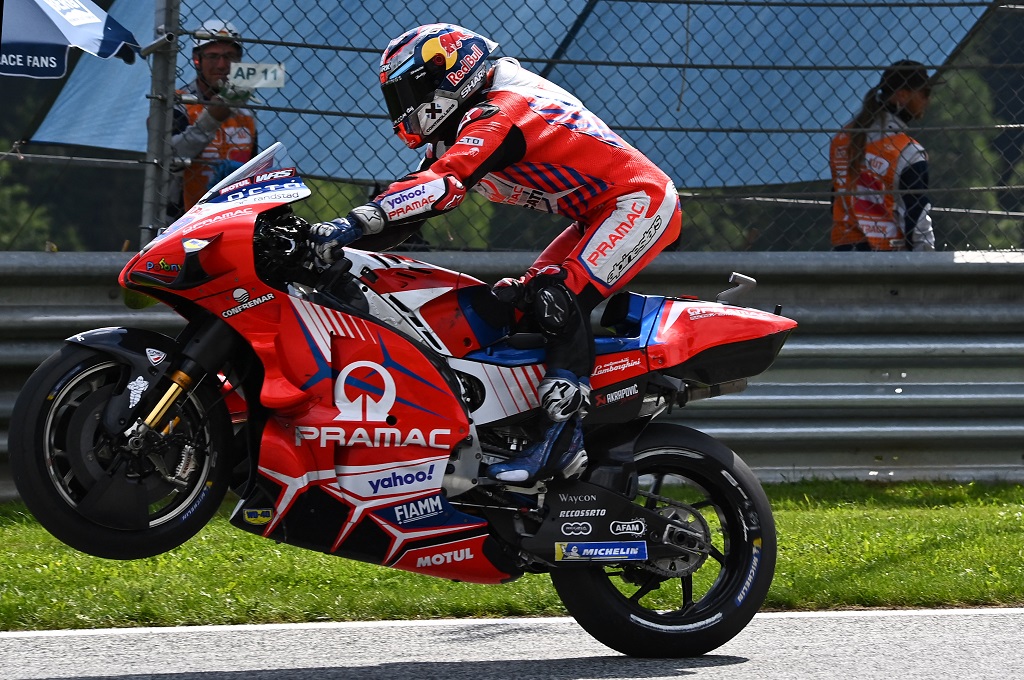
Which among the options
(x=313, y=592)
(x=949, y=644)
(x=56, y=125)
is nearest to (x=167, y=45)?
(x=56, y=125)

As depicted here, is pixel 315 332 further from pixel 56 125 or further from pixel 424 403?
pixel 56 125

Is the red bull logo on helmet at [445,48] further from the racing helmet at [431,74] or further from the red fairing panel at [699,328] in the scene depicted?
the red fairing panel at [699,328]

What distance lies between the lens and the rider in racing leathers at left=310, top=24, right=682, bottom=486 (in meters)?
4.20

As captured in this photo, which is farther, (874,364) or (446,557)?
(874,364)

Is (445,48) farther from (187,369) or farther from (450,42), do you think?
(187,369)

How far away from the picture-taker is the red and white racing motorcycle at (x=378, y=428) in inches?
153

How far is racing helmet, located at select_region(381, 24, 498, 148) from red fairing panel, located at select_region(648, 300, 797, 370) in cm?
98

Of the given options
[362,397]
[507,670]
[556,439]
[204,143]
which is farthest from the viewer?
[204,143]

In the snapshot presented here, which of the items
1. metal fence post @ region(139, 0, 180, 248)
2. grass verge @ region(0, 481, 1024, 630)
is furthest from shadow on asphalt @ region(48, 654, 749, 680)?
metal fence post @ region(139, 0, 180, 248)

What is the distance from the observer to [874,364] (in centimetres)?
708

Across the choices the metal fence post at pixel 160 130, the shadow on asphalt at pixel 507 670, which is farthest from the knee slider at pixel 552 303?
the metal fence post at pixel 160 130

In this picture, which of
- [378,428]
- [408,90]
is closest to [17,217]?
[408,90]

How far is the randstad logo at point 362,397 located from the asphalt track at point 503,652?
0.78 m

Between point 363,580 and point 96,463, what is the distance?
171 cm
